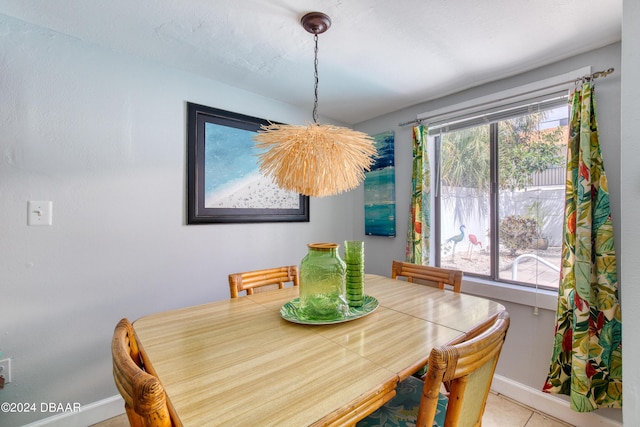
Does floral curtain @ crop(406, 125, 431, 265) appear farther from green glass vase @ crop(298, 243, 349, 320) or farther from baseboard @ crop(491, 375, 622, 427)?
green glass vase @ crop(298, 243, 349, 320)

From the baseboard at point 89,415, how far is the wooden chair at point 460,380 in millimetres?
1650

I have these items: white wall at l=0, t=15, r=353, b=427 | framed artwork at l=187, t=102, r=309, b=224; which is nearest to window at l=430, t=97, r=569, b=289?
framed artwork at l=187, t=102, r=309, b=224

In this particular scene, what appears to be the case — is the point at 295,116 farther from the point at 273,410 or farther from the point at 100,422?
the point at 100,422

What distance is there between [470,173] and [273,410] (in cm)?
226

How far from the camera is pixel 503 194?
2.11 m

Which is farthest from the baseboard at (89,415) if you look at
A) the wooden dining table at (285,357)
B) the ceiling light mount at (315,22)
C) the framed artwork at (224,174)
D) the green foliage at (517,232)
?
the green foliage at (517,232)

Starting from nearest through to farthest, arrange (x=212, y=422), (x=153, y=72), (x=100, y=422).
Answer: (x=212, y=422)
(x=100, y=422)
(x=153, y=72)

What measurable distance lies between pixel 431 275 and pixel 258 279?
3.56 ft

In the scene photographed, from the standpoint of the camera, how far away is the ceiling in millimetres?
1382

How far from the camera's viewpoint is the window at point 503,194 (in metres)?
1.89

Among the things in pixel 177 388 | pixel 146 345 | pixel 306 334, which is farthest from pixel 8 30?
pixel 306 334

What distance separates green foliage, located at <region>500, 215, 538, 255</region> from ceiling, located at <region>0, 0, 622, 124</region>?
1.04 metres

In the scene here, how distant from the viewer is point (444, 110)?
2320 millimetres

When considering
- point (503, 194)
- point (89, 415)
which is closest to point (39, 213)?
point (89, 415)
